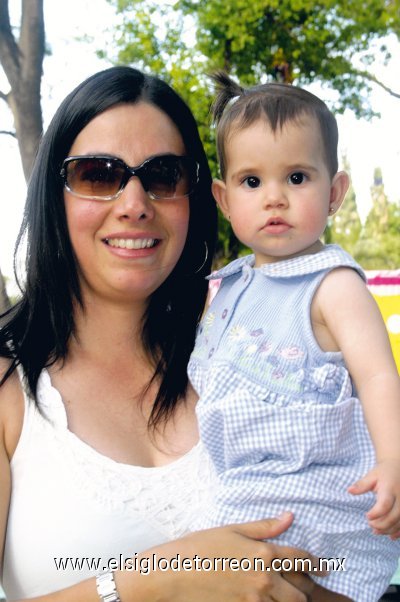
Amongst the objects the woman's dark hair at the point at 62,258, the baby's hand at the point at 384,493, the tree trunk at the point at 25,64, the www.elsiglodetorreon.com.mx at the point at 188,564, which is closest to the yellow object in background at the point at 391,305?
the woman's dark hair at the point at 62,258

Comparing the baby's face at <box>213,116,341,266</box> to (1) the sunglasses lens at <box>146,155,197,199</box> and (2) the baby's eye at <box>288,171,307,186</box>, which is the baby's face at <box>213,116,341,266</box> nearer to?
(2) the baby's eye at <box>288,171,307,186</box>

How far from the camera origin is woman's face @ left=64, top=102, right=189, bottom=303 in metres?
2.21

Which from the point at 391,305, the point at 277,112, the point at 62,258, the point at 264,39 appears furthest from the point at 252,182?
the point at 264,39

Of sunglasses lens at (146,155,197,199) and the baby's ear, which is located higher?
sunglasses lens at (146,155,197,199)

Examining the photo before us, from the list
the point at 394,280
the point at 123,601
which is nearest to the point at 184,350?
the point at 123,601

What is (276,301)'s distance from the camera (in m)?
2.15

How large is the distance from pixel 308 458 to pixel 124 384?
68cm

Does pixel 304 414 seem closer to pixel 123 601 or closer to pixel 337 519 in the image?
pixel 337 519

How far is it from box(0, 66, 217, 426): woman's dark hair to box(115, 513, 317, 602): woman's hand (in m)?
0.48

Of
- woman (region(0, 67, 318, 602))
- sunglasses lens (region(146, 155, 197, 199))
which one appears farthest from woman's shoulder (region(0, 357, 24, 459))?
sunglasses lens (region(146, 155, 197, 199))

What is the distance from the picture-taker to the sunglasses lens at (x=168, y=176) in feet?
7.36

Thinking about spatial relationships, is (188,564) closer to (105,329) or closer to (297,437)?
(297,437)

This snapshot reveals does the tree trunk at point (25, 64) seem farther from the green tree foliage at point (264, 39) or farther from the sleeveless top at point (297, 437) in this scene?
the sleeveless top at point (297, 437)

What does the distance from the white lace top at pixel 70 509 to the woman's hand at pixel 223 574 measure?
0.15m
